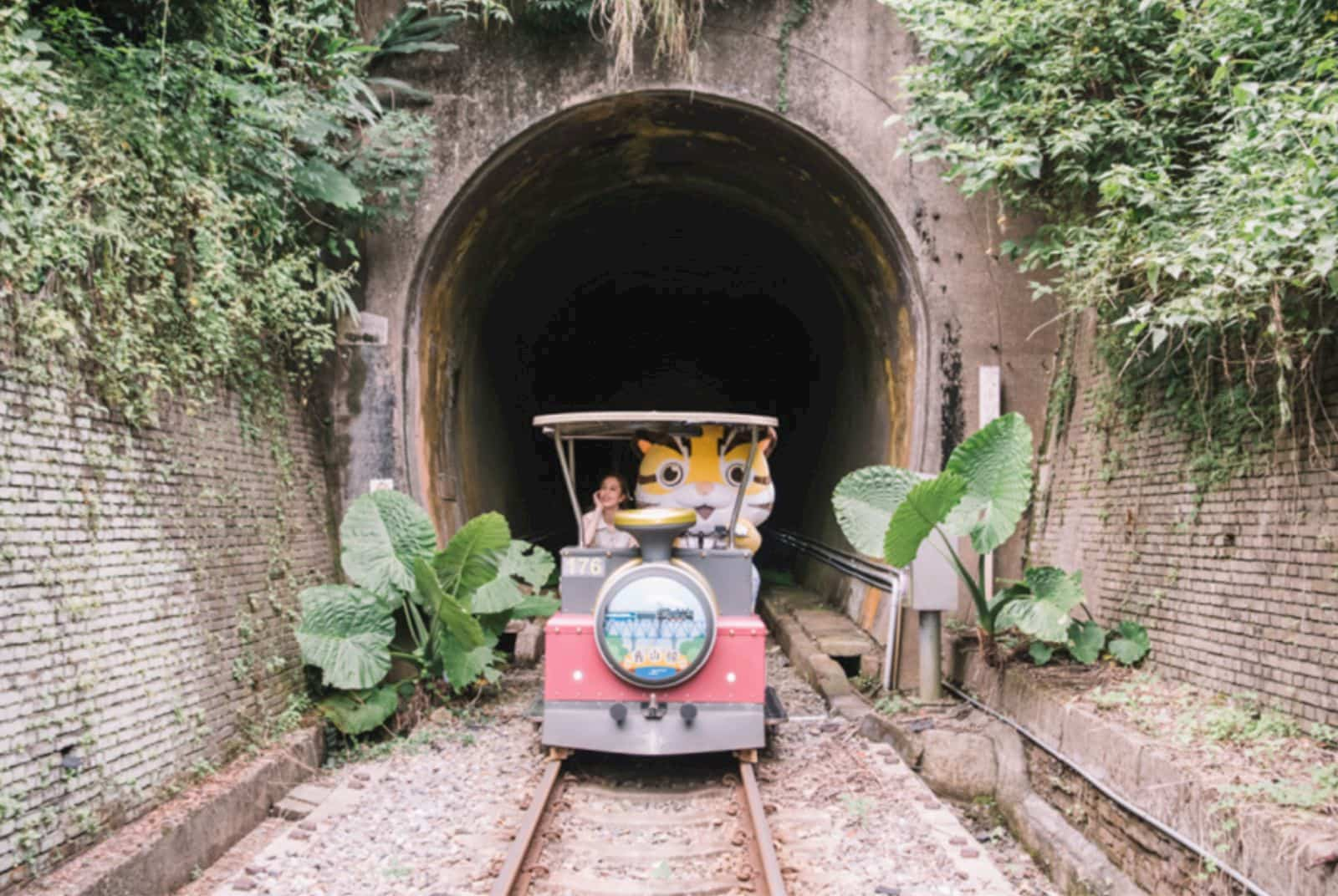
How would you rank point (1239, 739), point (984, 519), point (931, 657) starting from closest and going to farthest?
point (1239, 739) < point (984, 519) < point (931, 657)

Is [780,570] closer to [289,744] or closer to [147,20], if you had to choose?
[289,744]

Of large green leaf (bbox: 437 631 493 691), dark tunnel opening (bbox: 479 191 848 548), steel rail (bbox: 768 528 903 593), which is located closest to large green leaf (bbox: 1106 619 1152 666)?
steel rail (bbox: 768 528 903 593)

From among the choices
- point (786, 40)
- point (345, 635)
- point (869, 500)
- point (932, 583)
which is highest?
point (786, 40)

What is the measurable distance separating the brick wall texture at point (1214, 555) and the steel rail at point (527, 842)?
11.9 feet

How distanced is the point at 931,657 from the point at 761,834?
274 cm

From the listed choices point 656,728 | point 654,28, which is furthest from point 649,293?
point 656,728

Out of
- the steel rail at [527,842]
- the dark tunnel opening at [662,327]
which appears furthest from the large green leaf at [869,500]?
the dark tunnel opening at [662,327]

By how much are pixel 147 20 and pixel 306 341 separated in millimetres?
2186

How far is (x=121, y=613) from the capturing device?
4.64 meters

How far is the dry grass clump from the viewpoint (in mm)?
8055

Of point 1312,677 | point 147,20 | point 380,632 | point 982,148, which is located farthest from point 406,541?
point 1312,677

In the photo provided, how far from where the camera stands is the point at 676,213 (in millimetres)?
11992

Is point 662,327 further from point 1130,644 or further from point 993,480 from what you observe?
point 1130,644

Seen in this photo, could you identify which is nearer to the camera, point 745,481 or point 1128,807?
point 1128,807
